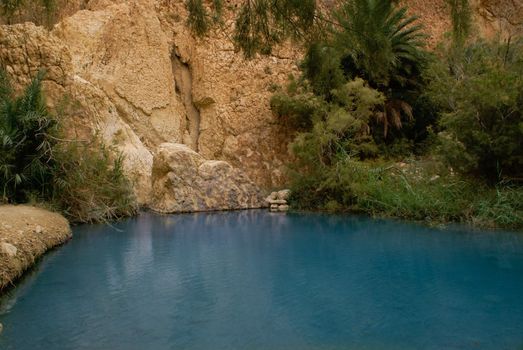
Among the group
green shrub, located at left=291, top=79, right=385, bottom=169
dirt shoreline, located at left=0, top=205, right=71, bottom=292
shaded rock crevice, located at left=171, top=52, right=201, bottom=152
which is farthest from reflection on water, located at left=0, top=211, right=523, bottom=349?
shaded rock crevice, located at left=171, top=52, right=201, bottom=152

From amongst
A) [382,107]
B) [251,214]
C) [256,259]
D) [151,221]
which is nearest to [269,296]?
[256,259]

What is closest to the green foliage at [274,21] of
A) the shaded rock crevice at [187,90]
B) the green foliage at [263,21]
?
the green foliage at [263,21]

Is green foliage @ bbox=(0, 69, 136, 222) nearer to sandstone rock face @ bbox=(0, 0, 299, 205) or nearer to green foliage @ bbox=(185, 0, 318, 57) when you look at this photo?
green foliage @ bbox=(185, 0, 318, 57)

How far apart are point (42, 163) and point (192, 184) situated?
13.7ft

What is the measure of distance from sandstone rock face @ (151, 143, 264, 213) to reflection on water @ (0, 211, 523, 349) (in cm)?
361

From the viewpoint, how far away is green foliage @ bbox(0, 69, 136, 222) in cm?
789

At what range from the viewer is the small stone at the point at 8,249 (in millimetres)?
4860

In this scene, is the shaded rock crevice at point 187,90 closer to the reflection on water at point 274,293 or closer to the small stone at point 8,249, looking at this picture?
the reflection on water at point 274,293

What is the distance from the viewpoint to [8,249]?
5000 mm

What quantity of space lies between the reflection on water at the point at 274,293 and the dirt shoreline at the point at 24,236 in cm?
21

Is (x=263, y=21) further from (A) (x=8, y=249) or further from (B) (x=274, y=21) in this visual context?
(A) (x=8, y=249)


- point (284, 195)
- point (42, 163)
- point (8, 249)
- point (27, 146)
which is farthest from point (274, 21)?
point (284, 195)

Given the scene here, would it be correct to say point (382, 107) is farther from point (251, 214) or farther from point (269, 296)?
point (269, 296)

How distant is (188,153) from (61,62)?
133 inches
